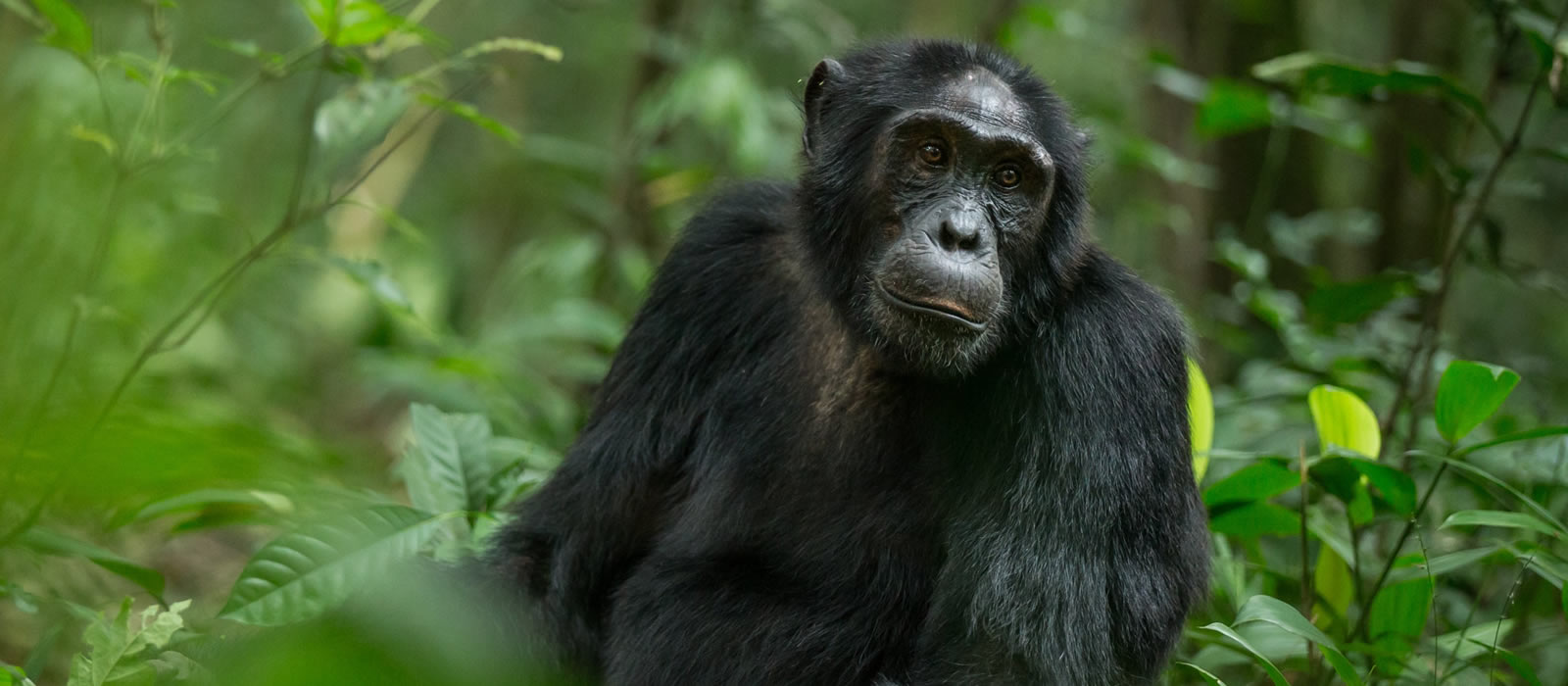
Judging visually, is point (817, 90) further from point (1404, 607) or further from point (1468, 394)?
point (1404, 607)

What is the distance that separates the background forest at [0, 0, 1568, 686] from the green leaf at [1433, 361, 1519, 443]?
1cm

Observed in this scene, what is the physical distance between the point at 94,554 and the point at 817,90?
2.52 m

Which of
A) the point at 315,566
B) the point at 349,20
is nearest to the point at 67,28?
the point at 349,20

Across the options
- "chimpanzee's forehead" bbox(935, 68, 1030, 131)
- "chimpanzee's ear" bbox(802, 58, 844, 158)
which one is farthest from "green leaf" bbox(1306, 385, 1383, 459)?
"chimpanzee's ear" bbox(802, 58, 844, 158)

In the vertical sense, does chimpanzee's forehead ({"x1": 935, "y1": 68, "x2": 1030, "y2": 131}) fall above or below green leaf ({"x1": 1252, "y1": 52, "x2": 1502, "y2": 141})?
below

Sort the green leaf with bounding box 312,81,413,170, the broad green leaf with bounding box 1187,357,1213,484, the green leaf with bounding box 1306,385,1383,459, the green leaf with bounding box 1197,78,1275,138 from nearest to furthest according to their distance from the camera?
the green leaf with bounding box 312,81,413,170, the green leaf with bounding box 1306,385,1383,459, the broad green leaf with bounding box 1187,357,1213,484, the green leaf with bounding box 1197,78,1275,138

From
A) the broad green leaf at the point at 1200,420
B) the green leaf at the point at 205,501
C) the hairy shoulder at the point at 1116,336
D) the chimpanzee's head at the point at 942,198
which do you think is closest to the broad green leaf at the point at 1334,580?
the broad green leaf at the point at 1200,420

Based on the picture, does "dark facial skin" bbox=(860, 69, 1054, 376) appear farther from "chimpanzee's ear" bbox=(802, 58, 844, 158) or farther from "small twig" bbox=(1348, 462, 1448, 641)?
"small twig" bbox=(1348, 462, 1448, 641)

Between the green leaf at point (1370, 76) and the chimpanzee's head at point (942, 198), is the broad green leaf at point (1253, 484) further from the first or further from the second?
the green leaf at point (1370, 76)

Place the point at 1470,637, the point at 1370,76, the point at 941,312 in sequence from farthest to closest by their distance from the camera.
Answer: the point at 1370,76 → the point at 1470,637 → the point at 941,312

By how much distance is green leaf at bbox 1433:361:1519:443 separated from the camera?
3.44 meters

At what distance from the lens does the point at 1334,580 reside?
4320 mm

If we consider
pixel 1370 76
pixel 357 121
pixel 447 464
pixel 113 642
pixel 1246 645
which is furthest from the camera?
pixel 1370 76

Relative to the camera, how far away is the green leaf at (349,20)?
374cm
